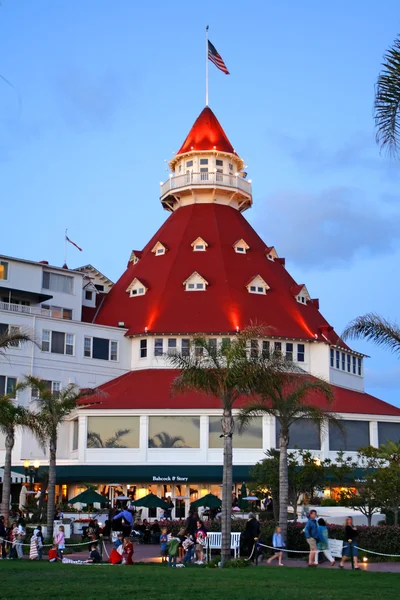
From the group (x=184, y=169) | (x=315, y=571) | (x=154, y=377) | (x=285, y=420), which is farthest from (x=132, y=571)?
(x=184, y=169)

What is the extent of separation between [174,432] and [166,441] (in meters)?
0.77

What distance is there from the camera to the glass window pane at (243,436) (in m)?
61.2

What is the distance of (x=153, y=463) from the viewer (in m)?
61.0

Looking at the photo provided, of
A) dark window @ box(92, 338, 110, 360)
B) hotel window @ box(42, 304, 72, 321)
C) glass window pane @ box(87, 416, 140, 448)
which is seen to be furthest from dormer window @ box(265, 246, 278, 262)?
glass window pane @ box(87, 416, 140, 448)

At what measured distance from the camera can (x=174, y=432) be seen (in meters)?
61.8

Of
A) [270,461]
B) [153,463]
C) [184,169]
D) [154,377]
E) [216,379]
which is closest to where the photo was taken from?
[216,379]

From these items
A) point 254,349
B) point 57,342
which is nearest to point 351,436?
point 57,342

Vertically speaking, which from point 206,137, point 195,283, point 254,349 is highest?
point 206,137

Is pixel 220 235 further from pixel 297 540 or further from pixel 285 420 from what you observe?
pixel 297 540

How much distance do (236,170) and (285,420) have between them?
45232mm

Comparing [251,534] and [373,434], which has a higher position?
[373,434]

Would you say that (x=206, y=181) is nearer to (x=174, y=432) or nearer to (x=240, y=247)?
(x=240, y=247)

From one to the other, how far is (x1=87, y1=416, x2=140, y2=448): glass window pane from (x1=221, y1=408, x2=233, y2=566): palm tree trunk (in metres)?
29.7

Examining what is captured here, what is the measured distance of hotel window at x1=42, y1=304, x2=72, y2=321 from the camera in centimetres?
6781
